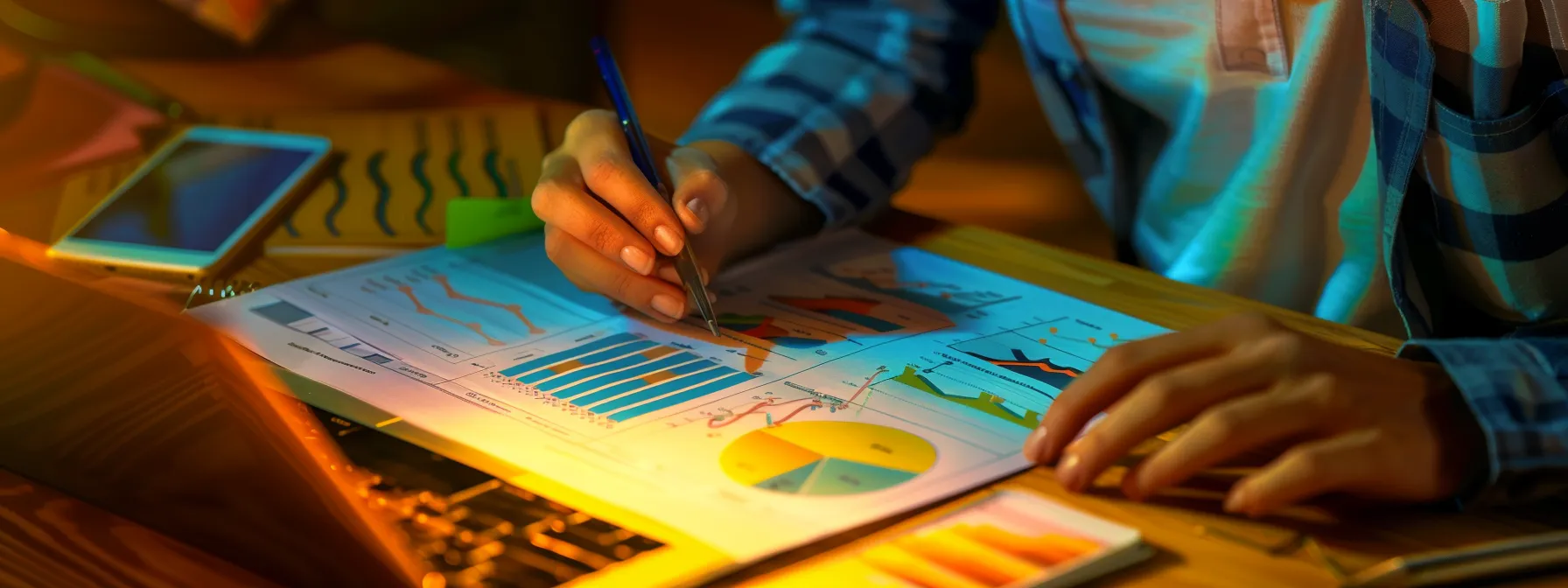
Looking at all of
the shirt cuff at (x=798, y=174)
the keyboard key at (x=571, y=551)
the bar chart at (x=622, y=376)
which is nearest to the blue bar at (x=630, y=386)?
the bar chart at (x=622, y=376)

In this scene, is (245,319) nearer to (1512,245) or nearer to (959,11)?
(959,11)

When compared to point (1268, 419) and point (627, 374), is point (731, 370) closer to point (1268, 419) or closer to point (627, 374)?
point (627, 374)

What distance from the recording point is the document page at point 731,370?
1.45 feet

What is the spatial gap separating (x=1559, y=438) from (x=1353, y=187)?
306mm

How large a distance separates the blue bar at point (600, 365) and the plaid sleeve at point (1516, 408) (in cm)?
31

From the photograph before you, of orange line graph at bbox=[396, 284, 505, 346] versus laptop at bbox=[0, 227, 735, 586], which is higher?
orange line graph at bbox=[396, 284, 505, 346]

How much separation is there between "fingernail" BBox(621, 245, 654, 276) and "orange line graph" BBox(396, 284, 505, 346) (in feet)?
0.23

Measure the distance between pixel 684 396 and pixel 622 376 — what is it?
37 millimetres

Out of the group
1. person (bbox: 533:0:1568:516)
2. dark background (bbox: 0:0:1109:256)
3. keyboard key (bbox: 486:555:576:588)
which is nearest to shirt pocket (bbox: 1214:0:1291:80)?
person (bbox: 533:0:1568:516)

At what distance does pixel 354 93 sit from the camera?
0.99 m

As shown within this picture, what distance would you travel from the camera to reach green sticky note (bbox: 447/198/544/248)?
2.35ft

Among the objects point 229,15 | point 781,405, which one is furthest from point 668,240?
point 229,15

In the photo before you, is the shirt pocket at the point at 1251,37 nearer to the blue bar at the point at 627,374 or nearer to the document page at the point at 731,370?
the document page at the point at 731,370

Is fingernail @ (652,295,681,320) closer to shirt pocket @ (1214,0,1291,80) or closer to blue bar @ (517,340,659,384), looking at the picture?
blue bar @ (517,340,659,384)
